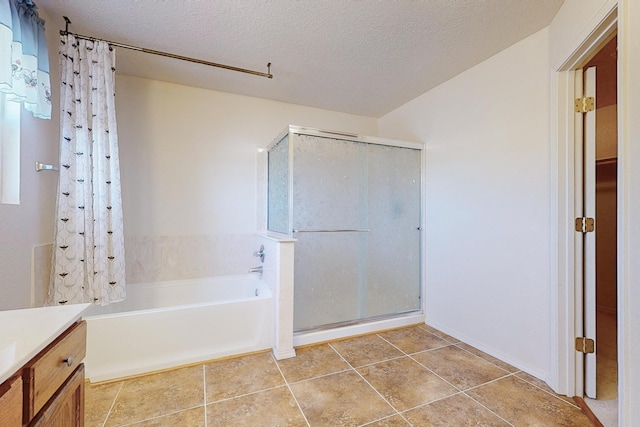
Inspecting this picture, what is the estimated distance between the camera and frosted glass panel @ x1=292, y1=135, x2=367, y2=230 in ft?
7.72

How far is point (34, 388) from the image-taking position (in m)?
0.66

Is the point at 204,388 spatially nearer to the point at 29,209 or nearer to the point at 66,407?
the point at 66,407

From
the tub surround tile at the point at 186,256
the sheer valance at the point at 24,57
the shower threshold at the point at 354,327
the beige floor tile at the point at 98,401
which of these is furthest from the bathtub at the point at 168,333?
the sheer valance at the point at 24,57

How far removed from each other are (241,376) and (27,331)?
136cm

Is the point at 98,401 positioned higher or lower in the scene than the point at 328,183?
lower

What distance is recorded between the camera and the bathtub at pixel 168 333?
5.81 feet

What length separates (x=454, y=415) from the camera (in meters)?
1.48

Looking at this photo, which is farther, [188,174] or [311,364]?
[188,174]

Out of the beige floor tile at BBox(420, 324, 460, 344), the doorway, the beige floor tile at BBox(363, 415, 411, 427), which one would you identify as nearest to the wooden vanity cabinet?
the beige floor tile at BBox(363, 415, 411, 427)

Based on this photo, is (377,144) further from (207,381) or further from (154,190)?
(207,381)

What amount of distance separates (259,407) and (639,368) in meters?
1.68

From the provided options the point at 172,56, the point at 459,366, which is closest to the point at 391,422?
the point at 459,366

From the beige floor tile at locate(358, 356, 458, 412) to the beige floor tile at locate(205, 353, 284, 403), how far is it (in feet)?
2.11

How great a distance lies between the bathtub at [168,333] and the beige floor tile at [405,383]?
88 cm
